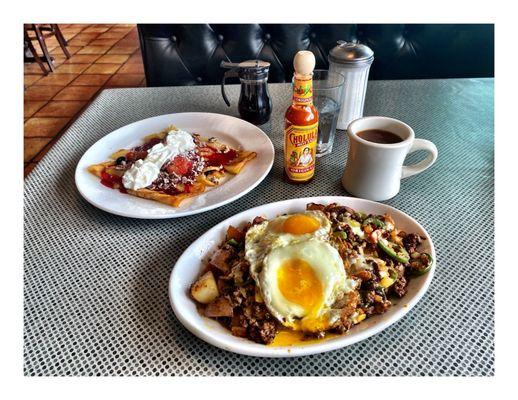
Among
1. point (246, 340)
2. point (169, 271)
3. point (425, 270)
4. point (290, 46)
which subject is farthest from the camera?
point (290, 46)

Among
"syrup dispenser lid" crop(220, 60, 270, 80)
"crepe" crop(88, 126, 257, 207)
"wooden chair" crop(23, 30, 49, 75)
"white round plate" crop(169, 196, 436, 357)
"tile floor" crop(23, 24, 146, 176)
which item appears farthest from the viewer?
"wooden chair" crop(23, 30, 49, 75)

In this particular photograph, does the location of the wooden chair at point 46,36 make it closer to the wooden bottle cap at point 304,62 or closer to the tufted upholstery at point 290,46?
the tufted upholstery at point 290,46

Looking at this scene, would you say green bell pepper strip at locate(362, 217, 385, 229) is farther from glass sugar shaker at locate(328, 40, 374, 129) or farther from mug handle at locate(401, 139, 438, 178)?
glass sugar shaker at locate(328, 40, 374, 129)

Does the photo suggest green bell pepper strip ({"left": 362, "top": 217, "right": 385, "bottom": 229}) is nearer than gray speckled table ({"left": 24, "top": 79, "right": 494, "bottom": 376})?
No

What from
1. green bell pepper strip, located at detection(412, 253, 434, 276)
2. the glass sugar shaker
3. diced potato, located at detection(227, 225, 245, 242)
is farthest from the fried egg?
the glass sugar shaker

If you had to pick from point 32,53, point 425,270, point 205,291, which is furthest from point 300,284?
point 32,53

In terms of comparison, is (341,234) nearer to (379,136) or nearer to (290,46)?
(379,136)
